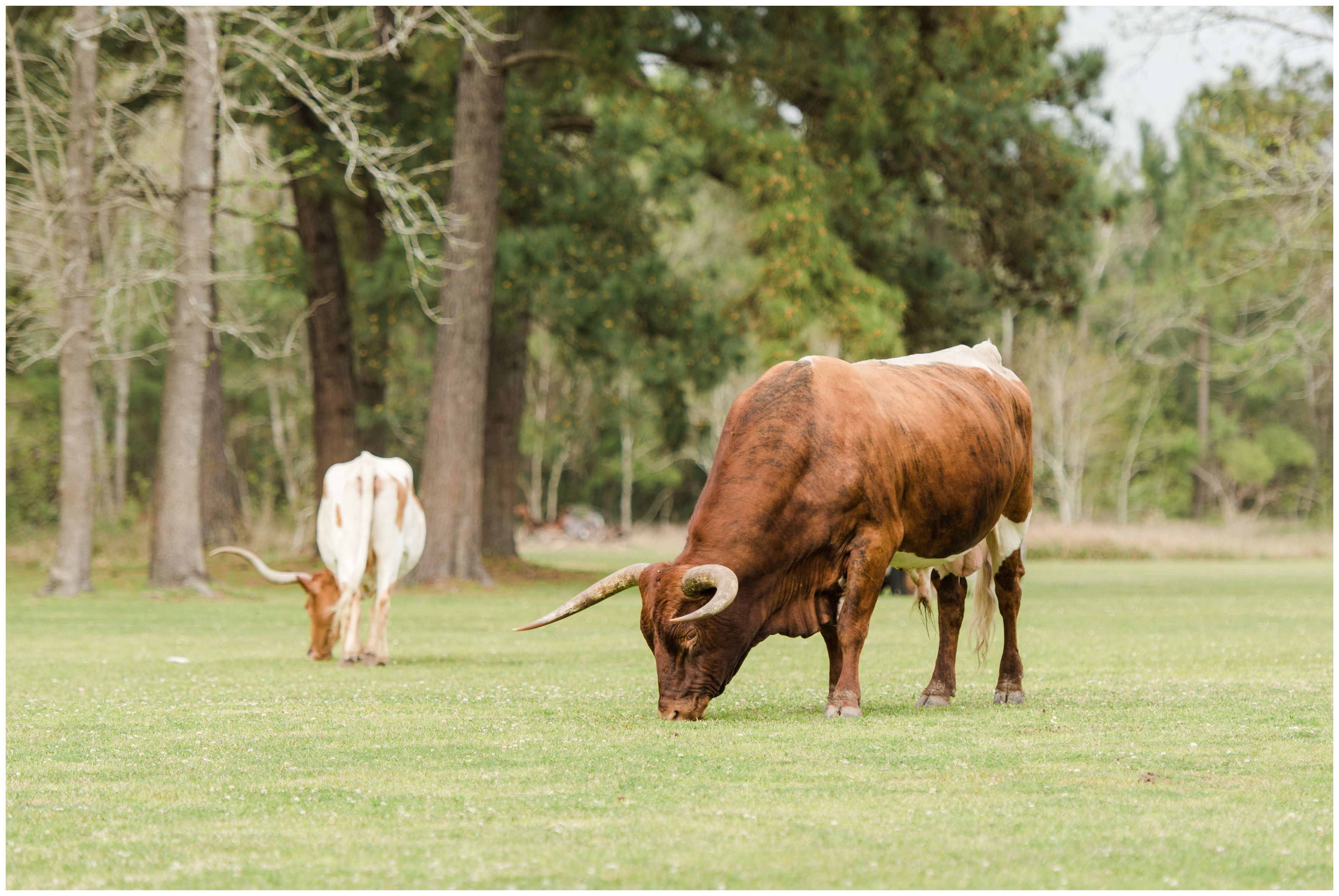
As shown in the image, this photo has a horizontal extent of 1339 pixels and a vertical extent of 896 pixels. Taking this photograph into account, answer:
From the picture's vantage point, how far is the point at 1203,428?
6159 centimetres

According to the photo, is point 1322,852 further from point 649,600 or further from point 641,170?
point 641,170

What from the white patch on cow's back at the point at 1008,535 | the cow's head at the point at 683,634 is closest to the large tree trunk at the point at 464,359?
the white patch on cow's back at the point at 1008,535

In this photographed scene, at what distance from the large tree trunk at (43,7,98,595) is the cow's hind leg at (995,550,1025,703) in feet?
50.5

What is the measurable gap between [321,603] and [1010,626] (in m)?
5.94

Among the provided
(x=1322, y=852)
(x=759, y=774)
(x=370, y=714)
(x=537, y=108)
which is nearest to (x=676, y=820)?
(x=759, y=774)

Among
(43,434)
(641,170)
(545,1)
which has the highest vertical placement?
(641,170)

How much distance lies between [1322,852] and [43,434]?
3263 cm

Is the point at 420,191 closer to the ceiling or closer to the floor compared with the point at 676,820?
closer to the ceiling

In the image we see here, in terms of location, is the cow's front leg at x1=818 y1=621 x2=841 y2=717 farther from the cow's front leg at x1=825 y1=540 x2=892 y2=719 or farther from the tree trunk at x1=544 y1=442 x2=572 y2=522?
the tree trunk at x1=544 y1=442 x2=572 y2=522

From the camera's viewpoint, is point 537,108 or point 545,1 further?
point 537,108

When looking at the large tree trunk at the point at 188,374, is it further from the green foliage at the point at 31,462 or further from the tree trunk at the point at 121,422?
the tree trunk at the point at 121,422

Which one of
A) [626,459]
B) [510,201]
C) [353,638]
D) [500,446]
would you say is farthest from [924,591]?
[626,459]

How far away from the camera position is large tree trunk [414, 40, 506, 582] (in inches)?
885

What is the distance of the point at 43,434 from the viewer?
33125mm
